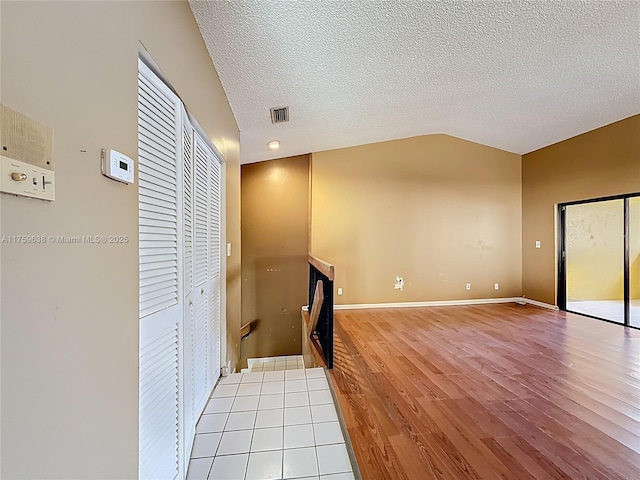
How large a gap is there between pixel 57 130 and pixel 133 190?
0.37 meters

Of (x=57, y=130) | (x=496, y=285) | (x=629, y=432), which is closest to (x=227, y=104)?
(x=57, y=130)

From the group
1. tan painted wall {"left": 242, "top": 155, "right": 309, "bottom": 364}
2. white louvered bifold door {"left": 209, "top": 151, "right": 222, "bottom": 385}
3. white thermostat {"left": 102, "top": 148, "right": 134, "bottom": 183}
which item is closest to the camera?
white thermostat {"left": 102, "top": 148, "right": 134, "bottom": 183}

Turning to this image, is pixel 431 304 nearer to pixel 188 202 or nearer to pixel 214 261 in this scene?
pixel 214 261

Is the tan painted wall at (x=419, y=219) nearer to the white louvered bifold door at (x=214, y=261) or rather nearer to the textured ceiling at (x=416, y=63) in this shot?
the textured ceiling at (x=416, y=63)

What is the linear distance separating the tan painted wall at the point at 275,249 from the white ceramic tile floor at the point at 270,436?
2.63m

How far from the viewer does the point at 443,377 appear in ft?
8.66

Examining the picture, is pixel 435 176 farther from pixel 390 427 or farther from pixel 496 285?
pixel 390 427

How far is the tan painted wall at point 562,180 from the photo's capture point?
13.5 feet

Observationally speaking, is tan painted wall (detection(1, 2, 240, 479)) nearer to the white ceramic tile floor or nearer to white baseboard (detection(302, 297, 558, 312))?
the white ceramic tile floor

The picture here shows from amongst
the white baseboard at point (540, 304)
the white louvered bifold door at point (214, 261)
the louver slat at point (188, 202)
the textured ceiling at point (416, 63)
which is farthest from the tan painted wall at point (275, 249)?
the white baseboard at point (540, 304)

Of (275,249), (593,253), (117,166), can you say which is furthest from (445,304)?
(117,166)

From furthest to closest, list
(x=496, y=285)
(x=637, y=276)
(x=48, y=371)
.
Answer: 1. (x=496, y=285)
2. (x=637, y=276)
3. (x=48, y=371)

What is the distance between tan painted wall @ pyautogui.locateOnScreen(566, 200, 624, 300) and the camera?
15.5 ft

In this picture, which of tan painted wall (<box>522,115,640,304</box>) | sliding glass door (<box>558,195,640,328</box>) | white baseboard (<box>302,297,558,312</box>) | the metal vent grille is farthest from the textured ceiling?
white baseboard (<box>302,297,558,312</box>)
